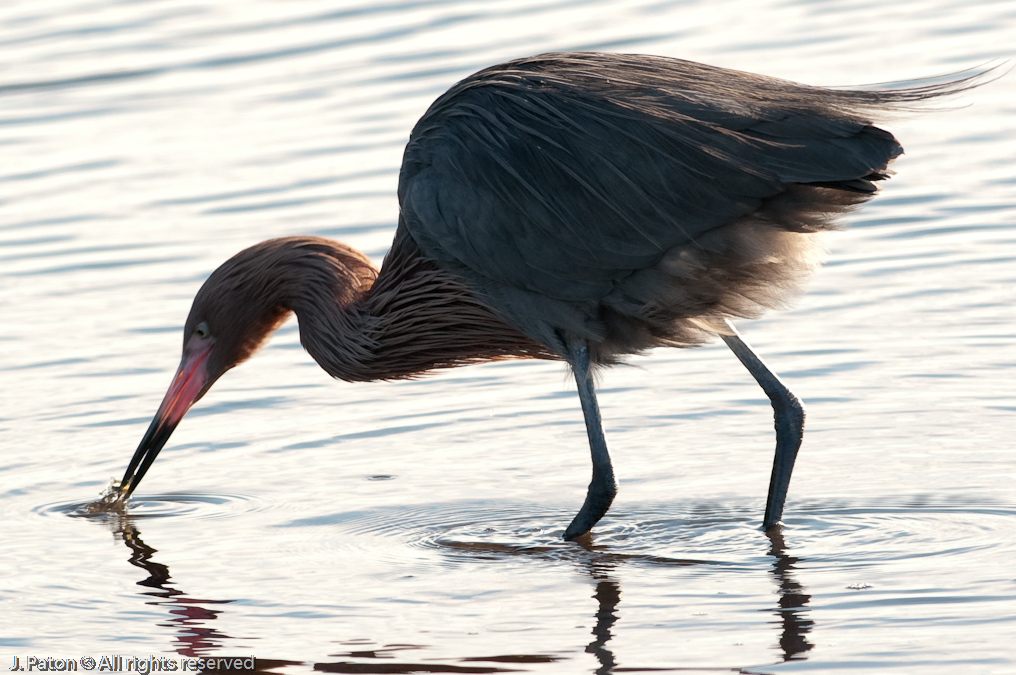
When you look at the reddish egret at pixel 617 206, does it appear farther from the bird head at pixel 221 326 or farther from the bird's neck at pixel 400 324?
→ the bird head at pixel 221 326

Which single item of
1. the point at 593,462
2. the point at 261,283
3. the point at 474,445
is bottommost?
the point at 474,445

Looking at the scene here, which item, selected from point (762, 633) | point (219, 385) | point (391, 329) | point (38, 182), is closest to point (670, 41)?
point (38, 182)

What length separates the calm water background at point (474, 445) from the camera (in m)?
5.42

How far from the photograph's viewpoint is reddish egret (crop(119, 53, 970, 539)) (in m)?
5.85

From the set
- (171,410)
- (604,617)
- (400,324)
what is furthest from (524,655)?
(171,410)

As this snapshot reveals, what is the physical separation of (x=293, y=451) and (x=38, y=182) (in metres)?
4.91

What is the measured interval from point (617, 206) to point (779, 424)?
46.5 inches

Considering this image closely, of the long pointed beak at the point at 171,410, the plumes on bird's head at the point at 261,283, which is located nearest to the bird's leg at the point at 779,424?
the plumes on bird's head at the point at 261,283

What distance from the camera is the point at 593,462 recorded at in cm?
634

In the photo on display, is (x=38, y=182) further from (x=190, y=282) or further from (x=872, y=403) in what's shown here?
(x=872, y=403)

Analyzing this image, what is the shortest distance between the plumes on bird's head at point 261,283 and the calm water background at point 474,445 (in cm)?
56

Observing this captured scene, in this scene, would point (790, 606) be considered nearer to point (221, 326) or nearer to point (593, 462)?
point (593, 462)

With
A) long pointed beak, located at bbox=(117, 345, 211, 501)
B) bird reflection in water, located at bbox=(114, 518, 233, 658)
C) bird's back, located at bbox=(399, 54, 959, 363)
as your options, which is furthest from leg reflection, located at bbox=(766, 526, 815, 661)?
long pointed beak, located at bbox=(117, 345, 211, 501)

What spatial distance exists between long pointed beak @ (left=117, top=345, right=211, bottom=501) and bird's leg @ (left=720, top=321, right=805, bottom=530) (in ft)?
7.80
